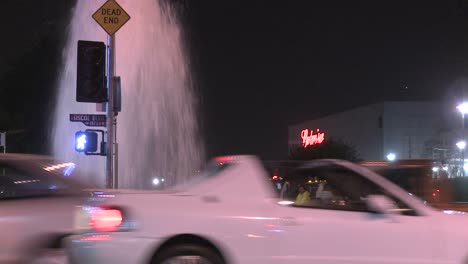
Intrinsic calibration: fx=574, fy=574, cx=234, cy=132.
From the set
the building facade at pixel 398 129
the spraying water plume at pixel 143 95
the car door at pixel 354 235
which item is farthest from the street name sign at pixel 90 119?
the building facade at pixel 398 129

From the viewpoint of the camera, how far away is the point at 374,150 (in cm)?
6731

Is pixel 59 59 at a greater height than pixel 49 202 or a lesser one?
greater

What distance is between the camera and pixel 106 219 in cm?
527

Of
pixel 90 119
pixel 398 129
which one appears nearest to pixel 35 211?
pixel 90 119

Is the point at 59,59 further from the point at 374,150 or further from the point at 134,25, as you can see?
the point at 374,150

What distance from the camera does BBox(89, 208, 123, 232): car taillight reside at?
5254 millimetres

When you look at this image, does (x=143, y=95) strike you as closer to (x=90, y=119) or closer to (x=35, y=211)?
(x=90, y=119)

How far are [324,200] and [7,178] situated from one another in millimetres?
4062

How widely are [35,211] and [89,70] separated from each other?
5.51m

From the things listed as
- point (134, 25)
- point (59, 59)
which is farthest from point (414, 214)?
point (59, 59)

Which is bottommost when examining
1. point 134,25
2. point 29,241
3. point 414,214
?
point 29,241

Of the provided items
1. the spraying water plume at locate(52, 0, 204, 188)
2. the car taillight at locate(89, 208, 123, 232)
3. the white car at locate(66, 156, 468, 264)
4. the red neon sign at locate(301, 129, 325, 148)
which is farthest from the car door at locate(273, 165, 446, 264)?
Result: the red neon sign at locate(301, 129, 325, 148)

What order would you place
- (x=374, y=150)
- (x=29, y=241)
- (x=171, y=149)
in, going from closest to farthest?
(x=29, y=241) → (x=171, y=149) → (x=374, y=150)

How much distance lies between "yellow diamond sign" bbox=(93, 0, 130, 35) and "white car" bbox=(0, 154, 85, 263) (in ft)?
20.2
